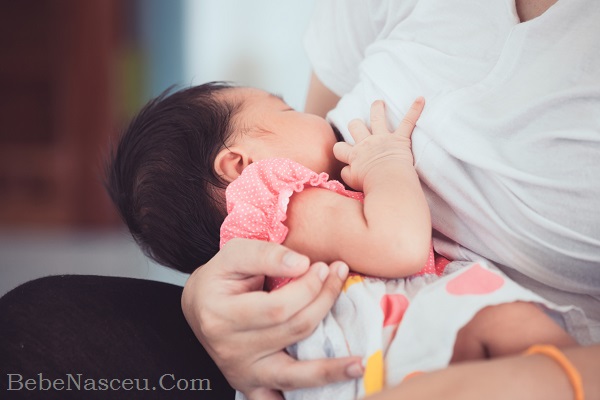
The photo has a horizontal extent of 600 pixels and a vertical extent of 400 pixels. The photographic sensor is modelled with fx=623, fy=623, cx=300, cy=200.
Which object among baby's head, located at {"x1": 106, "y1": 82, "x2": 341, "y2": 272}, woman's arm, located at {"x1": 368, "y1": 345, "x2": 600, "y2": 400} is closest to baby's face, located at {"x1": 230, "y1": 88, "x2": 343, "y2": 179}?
baby's head, located at {"x1": 106, "y1": 82, "x2": 341, "y2": 272}

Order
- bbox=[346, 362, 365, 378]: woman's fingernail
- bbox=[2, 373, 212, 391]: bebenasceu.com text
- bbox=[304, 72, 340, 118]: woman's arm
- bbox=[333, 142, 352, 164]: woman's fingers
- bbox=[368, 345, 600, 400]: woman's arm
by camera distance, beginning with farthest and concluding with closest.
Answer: bbox=[304, 72, 340, 118]: woman's arm → bbox=[333, 142, 352, 164]: woman's fingers → bbox=[2, 373, 212, 391]: bebenasceu.com text → bbox=[346, 362, 365, 378]: woman's fingernail → bbox=[368, 345, 600, 400]: woman's arm

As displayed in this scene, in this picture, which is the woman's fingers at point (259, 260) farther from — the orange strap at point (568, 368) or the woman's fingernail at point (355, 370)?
the orange strap at point (568, 368)

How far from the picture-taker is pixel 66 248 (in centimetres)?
325

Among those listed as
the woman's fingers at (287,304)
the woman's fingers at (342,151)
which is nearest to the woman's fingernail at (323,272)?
the woman's fingers at (287,304)

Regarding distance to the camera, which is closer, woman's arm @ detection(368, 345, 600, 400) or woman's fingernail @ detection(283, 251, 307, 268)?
woman's arm @ detection(368, 345, 600, 400)

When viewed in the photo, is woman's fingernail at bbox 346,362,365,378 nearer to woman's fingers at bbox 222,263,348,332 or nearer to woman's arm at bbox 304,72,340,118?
woman's fingers at bbox 222,263,348,332

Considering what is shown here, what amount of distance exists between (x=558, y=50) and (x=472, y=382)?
41cm

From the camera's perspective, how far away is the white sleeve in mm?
1115

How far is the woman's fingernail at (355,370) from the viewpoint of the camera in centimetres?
61

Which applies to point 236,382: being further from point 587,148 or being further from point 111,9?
point 111,9

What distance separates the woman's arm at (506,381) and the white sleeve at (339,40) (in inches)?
28.2

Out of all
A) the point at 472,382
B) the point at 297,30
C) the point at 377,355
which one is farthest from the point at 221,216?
the point at 297,30

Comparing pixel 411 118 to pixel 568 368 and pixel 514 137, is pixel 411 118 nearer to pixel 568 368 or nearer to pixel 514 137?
pixel 514 137

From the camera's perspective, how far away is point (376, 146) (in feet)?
2.61
